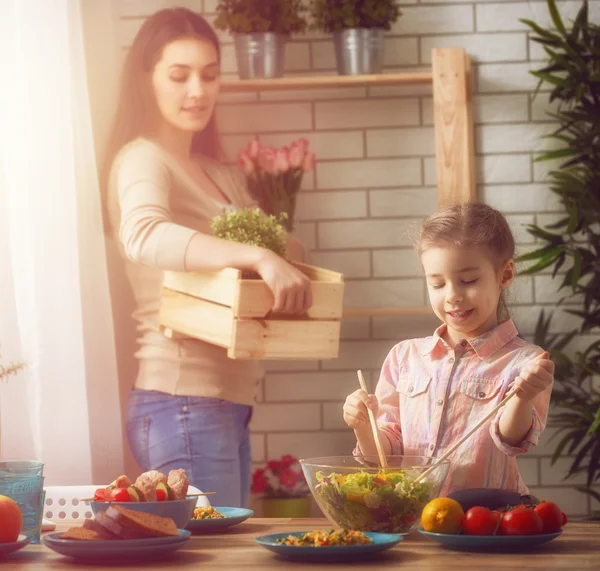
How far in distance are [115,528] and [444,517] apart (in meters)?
0.48

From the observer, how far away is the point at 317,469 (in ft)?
5.37

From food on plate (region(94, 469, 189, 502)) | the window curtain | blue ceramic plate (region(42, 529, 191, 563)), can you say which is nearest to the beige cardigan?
the window curtain

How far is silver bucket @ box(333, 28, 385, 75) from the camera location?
3512mm

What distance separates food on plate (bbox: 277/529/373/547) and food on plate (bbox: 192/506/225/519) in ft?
1.23

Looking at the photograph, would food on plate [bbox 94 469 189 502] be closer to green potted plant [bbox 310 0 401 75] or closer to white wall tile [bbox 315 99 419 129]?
green potted plant [bbox 310 0 401 75]

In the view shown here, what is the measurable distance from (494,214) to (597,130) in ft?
5.12

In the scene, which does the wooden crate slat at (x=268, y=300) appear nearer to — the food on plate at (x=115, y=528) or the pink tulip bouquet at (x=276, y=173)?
the pink tulip bouquet at (x=276, y=173)

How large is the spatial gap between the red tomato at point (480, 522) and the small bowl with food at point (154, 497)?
445 mm

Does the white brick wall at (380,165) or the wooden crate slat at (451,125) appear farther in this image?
the white brick wall at (380,165)

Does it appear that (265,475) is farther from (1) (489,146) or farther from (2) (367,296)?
(1) (489,146)

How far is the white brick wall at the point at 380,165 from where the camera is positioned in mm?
3713

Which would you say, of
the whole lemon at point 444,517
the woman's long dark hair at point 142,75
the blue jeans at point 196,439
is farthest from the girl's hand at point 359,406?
the woman's long dark hair at point 142,75

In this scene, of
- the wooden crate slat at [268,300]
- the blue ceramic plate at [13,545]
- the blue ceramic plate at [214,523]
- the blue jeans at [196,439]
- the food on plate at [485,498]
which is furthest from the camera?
the blue jeans at [196,439]

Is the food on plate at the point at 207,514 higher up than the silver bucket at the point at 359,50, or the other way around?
the silver bucket at the point at 359,50
